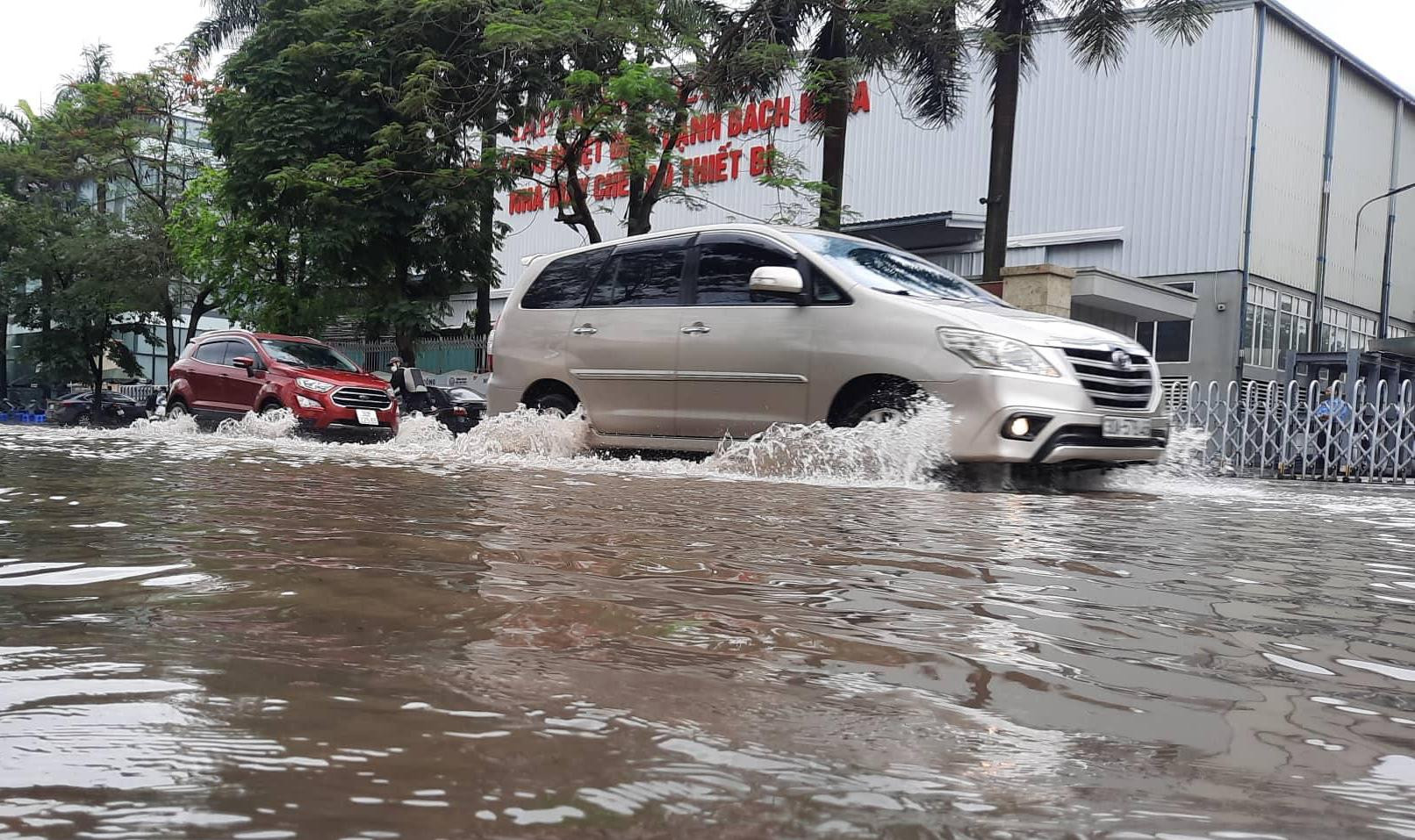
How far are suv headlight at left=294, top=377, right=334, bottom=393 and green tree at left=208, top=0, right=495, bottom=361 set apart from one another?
715cm

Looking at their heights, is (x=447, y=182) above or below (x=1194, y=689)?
above

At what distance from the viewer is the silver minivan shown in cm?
685

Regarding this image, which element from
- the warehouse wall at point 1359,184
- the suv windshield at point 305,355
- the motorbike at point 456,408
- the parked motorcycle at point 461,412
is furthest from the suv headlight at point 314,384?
the warehouse wall at point 1359,184

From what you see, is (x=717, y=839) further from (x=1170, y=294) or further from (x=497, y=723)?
(x=1170, y=294)

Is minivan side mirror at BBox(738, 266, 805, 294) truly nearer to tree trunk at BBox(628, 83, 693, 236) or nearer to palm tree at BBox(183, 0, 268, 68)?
tree trunk at BBox(628, 83, 693, 236)

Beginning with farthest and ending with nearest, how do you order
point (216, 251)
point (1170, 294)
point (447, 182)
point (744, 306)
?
point (216, 251), point (1170, 294), point (447, 182), point (744, 306)

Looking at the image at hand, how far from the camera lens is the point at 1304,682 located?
2.14 meters

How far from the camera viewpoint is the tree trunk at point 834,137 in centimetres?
1722

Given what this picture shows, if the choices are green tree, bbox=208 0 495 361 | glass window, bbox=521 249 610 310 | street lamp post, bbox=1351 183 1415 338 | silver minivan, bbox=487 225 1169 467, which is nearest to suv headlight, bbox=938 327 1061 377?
silver minivan, bbox=487 225 1169 467

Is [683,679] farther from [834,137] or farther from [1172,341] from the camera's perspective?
[1172,341]

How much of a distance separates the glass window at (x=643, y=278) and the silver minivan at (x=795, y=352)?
1 centimetres

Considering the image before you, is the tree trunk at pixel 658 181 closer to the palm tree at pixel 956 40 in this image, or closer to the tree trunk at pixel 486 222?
the palm tree at pixel 956 40

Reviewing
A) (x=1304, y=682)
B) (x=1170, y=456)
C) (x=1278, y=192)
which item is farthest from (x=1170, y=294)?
(x=1304, y=682)

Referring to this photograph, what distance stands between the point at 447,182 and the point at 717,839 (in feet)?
68.7
